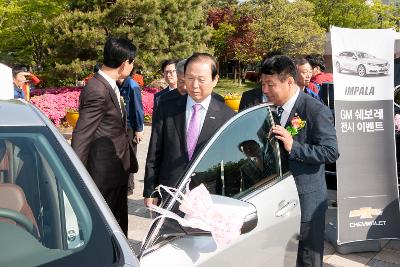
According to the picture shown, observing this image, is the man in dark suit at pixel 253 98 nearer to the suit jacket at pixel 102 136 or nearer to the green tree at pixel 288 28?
the suit jacket at pixel 102 136

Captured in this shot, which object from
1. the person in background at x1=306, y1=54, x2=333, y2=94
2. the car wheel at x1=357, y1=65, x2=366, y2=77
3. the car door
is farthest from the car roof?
the person in background at x1=306, y1=54, x2=333, y2=94

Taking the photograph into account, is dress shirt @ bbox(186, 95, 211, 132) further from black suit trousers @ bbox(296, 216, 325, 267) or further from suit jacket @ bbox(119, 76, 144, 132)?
suit jacket @ bbox(119, 76, 144, 132)

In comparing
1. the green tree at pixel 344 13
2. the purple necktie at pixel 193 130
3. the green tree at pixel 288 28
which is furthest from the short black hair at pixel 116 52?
the green tree at pixel 344 13

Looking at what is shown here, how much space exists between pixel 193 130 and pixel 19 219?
1265 mm

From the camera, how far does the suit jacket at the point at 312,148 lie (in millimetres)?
2562

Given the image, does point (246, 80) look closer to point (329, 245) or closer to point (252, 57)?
point (252, 57)

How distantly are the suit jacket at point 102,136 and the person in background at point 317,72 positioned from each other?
9.57ft

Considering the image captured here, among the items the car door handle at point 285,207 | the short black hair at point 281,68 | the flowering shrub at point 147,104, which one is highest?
the short black hair at point 281,68

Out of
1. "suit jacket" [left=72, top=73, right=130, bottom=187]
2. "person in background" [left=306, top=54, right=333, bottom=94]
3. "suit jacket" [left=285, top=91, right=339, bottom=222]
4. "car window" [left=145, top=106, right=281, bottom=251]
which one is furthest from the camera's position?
"person in background" [left=306, top=54, right=333, bottom=94]

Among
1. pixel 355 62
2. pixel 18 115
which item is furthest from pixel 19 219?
pixel 355 62

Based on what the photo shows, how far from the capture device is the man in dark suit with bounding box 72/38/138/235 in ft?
10.2

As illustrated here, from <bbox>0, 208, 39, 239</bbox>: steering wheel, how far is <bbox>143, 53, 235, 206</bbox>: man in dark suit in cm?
101

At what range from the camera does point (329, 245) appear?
429 centimetres

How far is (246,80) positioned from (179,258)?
39054 mm
